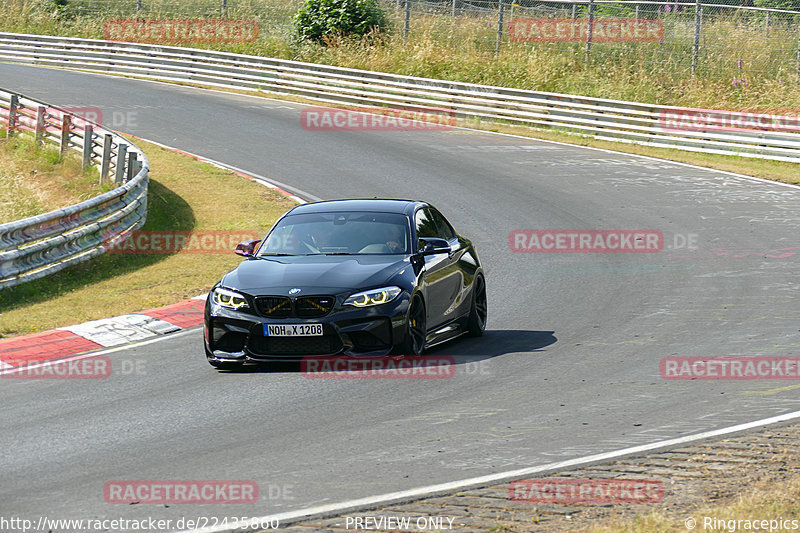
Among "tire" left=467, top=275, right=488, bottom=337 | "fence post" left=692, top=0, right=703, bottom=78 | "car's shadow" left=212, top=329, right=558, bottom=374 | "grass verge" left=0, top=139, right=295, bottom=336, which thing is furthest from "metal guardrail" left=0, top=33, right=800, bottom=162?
"car's shadow" left=212, top=329, right=558, bottom=374

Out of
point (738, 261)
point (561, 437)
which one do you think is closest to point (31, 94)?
point (738, 261)

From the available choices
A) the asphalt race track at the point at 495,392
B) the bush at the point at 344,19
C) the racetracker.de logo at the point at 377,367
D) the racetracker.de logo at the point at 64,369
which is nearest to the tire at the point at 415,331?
the racetracker.de logo at the point at 377,367

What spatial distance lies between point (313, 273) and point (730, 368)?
395 centimetres

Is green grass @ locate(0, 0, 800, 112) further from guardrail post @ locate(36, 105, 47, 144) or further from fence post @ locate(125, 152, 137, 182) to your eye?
fence post @ locate(125, 152, 137, 182)

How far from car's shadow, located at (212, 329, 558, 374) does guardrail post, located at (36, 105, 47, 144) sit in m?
16.1

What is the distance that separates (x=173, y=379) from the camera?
32.7ft

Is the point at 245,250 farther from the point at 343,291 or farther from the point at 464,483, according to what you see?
the point at 464,483

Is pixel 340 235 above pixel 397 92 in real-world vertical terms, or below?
below

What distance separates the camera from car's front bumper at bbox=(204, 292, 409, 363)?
9.84 m

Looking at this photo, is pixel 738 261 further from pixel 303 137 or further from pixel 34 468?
pixel 303 137

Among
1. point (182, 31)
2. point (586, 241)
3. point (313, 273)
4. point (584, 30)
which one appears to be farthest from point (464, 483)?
point (182, 31)

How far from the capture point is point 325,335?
983 cm

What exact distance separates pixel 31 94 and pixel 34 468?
92.4ft

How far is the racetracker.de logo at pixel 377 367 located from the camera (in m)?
9.90
